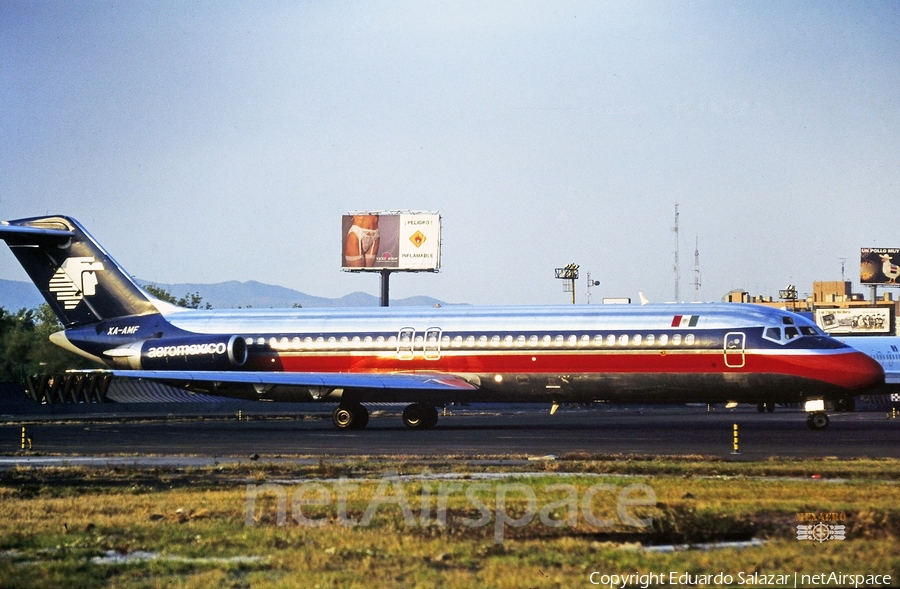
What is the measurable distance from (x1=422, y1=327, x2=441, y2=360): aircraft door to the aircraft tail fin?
1136 centimetres

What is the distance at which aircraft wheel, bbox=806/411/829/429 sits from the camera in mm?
33500

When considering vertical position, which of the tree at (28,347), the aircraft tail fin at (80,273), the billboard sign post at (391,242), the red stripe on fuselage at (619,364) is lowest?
the tree at (28,347)

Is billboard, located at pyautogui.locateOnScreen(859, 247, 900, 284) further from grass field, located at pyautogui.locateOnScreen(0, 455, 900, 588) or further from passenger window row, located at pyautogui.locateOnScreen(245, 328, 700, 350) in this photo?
grass field, located at pyautogui.locateOnScreen(0, 455, 900, 588)

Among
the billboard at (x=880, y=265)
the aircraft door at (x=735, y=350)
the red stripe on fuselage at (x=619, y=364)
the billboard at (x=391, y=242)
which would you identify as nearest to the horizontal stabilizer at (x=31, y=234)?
the red stripe on fuselage at (x=619, y=364)

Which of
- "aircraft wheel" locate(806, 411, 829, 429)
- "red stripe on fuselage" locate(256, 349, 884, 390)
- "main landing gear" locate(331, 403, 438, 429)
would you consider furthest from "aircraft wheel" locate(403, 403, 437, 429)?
"aircraft wheel" locate(806, 411, 829, 429)

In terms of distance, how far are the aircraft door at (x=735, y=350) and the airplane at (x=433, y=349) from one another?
0.03 metres

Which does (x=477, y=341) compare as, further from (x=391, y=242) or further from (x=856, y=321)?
(x=856, y=321)

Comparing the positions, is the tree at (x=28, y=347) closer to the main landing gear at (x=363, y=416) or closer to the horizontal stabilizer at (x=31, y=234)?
the horizontal stabilizer at (x=31, y=234)

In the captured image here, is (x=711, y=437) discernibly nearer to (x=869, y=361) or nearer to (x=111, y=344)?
(x=869, y=361)

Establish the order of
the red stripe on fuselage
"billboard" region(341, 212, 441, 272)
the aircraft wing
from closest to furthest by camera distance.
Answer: the red stripe on fuselage < the aircraft wing < "billboard" region(341, 212, 441, 272)

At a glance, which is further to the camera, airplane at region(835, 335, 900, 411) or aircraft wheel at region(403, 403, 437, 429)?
airplane at region(835, 335, 900, 411)

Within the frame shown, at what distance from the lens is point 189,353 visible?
38.5 metres

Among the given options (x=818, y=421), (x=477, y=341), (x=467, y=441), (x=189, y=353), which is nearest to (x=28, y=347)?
(x=189, y=353)

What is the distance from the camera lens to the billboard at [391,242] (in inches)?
3167
